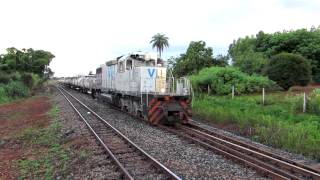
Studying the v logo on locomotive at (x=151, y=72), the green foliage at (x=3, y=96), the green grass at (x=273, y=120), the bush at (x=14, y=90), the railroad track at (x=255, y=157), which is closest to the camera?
the railroad track at (x=255, y=157)

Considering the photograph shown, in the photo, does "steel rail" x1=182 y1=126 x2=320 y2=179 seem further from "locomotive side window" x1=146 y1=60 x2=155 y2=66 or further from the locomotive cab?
"locomotive side window" x1=146 y1=60 x2=155 y2=66

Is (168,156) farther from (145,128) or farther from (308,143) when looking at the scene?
(145,128)

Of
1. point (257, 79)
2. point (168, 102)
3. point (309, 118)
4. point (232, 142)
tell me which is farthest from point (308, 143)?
point (257, 79)

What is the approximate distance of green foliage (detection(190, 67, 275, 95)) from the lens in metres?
28.0

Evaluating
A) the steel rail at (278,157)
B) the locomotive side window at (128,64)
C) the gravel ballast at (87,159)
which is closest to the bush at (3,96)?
the locomotive side window at (128,64)

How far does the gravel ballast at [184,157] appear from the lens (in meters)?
9.07

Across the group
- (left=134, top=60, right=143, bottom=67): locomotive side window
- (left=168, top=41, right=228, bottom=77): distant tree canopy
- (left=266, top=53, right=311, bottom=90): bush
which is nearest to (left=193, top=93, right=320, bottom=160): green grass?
(left=134, top=60, right=143, bottom=67): locomotive side window

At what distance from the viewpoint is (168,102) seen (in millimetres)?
17766

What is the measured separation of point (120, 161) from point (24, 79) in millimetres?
53388

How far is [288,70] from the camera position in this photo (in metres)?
31.2

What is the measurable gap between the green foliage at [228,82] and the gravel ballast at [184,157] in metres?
12.7

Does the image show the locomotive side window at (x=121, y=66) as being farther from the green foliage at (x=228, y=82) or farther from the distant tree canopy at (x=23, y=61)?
the distant tree canopy at (x=23, y=61)

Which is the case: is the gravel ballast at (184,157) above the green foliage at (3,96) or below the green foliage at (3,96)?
below

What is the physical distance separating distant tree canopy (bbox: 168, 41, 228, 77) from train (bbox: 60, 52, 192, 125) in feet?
57.4
